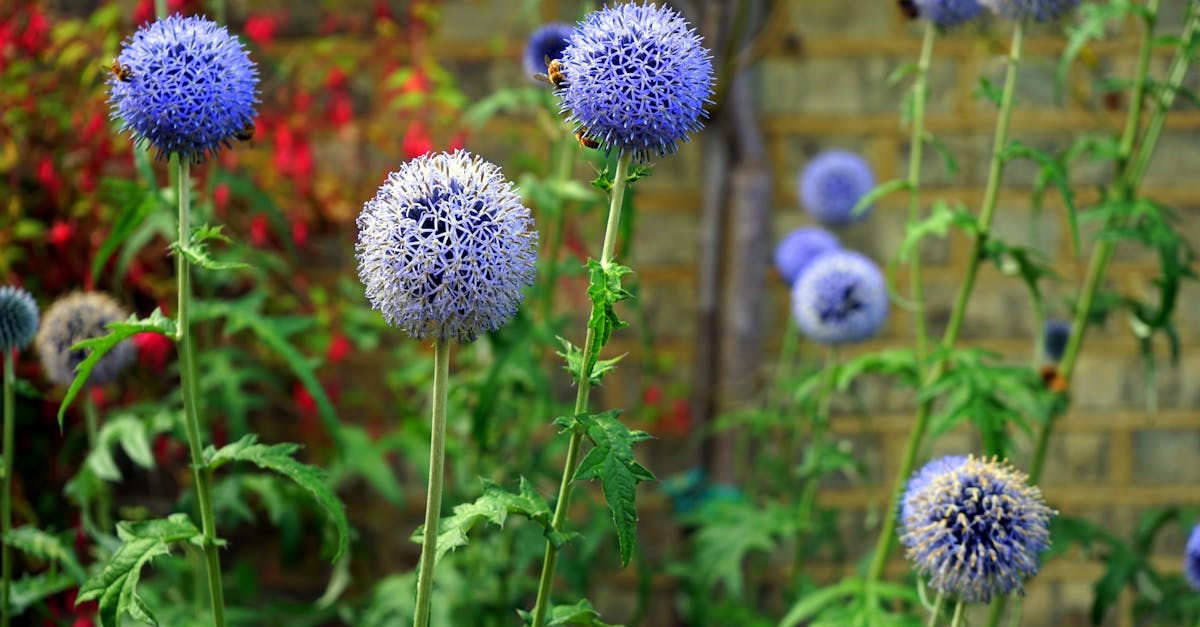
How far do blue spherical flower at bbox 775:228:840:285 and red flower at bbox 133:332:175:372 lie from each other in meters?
1.62

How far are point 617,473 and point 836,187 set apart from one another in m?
1.97

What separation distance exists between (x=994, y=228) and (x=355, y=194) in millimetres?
1912

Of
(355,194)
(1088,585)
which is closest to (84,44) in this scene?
(355,194)

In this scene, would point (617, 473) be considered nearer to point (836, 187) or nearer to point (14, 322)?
point (14, 322)

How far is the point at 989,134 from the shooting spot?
355 cm

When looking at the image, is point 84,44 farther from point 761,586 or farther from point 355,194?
point 761,586

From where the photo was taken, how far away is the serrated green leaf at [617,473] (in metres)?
1.37

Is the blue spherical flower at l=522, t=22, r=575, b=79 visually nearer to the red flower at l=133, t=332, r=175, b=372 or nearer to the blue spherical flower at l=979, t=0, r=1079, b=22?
the blue spherical flower at l=979, t=0, r=1079, b=22

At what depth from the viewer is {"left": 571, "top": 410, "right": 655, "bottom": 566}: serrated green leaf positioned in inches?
54.0

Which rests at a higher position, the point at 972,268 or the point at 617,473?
the point at 972,268

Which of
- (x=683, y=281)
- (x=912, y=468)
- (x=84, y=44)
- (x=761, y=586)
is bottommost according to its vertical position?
(x=761, y=586)

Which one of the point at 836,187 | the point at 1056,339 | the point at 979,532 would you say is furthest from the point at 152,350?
the point at 1056,339

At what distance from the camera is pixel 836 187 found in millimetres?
3186

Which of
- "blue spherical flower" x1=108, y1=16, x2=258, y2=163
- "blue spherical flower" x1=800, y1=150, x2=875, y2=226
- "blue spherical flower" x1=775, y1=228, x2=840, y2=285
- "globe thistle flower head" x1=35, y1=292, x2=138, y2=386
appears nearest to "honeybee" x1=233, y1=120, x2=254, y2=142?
"blue spherical flower" x1=108, y1=16, x2=258, y2=163
